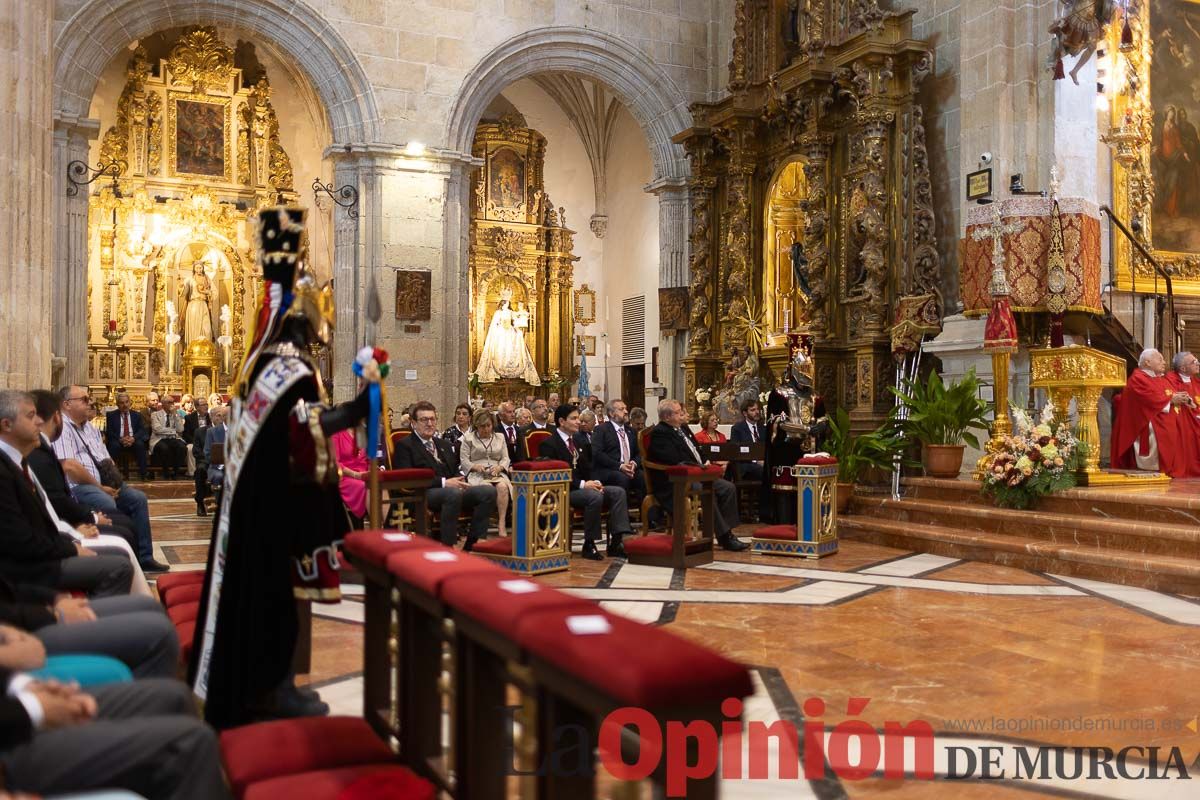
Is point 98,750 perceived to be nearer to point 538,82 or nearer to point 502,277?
point 502,277

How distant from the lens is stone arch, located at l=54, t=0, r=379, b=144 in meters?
12.9

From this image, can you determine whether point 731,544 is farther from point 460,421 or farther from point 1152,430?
point 1152,430

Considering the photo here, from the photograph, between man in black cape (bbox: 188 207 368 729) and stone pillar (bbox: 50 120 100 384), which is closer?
man in black cape (bbox: 188 207 368 729)

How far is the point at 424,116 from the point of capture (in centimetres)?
1442

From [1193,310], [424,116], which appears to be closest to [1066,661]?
[1193,310]

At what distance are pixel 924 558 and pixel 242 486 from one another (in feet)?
20.7

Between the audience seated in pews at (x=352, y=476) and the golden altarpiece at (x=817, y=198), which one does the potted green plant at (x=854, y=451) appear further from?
the audience seated in pews at (x=352, y=476)

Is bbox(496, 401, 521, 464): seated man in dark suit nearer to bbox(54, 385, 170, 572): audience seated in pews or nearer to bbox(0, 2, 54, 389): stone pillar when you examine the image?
bbox(54, 385, 170, 572): audience seated in pews

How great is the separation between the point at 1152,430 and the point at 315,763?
9558 mm

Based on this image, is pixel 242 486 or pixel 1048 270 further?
pixel 1048 270

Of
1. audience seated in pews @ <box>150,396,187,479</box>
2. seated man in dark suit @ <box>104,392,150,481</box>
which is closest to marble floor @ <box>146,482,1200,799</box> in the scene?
seated man in dark suit @ <box>104,392,150,481</box>

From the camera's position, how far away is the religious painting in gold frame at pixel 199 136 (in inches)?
738

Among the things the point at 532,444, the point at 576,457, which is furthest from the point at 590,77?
the point at 576,457

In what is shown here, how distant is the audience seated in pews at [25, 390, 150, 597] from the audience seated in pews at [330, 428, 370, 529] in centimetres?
184
